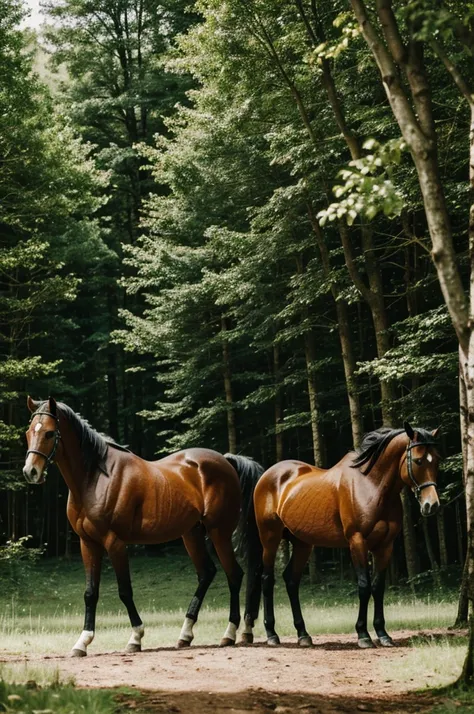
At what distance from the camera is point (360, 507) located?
374 inches

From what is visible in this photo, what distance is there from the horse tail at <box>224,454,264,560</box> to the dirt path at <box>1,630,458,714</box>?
1.81 metres

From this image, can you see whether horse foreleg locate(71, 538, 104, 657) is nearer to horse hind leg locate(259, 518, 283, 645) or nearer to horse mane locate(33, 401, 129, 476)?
horse mane locate(33, 401, 129, 476)

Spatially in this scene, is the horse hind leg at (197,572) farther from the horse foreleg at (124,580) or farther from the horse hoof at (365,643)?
the horse hoof at (365,643)

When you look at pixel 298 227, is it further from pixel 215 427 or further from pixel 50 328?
pixel 50 328

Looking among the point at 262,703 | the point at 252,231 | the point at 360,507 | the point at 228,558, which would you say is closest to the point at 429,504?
the point at 360,507

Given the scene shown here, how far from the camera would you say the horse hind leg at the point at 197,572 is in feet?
32.3

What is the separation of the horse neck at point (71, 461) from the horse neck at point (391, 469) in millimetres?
3453

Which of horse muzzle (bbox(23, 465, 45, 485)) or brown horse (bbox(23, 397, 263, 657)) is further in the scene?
brown horse (bbox(23, 397, 263, 657))

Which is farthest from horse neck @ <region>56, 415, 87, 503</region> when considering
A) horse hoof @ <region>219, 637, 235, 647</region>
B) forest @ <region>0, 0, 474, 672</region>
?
forest @ <region>0, 0, 474, 672</region>

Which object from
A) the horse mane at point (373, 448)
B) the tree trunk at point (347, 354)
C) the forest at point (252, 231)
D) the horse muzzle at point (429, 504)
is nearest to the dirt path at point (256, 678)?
the horse muzzle at point (429, 504)

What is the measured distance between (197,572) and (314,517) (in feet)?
5.30

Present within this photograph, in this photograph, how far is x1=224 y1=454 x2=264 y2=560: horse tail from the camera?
10812mm

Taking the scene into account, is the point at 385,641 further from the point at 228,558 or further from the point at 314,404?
the point at 314,404

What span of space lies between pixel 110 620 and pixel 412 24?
40.3 ft
